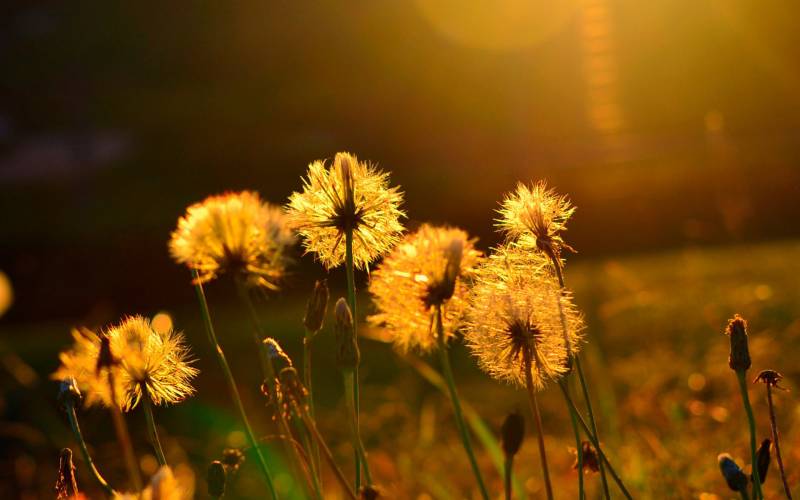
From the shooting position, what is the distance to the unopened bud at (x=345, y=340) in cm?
119

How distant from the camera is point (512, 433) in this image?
1075 millimetres

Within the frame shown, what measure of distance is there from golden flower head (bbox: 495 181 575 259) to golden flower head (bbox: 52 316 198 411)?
543 millimetres

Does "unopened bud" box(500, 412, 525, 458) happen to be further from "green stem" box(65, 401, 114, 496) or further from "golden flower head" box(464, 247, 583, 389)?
"green stem" box(65, 401, 114, 496)

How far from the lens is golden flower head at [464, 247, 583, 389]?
1253 millimetres

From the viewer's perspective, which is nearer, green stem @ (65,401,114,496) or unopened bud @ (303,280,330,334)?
green stem @ (65,401,114,496)

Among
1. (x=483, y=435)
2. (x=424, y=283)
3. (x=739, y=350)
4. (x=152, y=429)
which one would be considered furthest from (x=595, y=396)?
(x=152, y=429)

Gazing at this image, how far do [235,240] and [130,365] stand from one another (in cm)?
24

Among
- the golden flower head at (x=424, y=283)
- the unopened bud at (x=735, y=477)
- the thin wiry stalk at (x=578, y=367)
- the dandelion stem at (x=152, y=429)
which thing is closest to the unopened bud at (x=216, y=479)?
the dandelion stem at (x=152, y=429)

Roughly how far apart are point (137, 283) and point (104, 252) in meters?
1.40

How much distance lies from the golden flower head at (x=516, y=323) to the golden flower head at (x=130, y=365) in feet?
1.42

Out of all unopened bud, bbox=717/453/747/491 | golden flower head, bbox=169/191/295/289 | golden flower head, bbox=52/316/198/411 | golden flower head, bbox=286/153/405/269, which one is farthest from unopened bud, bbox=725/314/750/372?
golden flower head, bbox=52/316/198/411

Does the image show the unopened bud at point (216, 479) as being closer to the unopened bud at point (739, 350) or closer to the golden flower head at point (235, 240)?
the golden flower head at point (235, 240)

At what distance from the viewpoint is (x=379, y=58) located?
55.7 ft

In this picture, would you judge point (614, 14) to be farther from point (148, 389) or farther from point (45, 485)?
point (148, 389)
